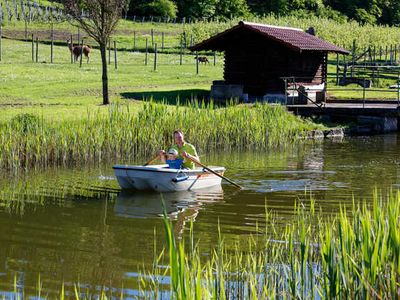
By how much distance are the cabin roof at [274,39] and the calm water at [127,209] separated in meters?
9.96

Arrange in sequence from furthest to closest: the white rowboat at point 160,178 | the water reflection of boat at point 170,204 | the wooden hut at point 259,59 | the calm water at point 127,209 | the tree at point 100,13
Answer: the wooden hut at point 259,59, the tree at point 100,13, the white rowboat at point 160,178, the water reflection of boat at point 170,204, the calm water at point 127,209

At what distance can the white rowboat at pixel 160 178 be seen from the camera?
1911cm

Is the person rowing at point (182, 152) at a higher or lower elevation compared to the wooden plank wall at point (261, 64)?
lower

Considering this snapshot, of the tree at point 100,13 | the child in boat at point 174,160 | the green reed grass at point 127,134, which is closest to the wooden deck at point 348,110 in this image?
the green reed grass at point 127,134

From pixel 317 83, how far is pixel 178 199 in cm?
2224

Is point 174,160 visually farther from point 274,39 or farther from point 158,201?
point 274,39

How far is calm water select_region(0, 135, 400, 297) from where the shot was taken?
12570mm

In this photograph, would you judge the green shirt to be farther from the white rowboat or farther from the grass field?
the grass field

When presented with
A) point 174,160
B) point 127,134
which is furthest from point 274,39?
point 174,160

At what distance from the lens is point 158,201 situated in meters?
18.9

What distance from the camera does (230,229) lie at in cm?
1544

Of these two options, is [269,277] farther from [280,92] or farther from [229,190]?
[280,92]

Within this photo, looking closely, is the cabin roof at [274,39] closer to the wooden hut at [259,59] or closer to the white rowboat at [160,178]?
the wooden hut at [259,59]

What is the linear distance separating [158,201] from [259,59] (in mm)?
20187
